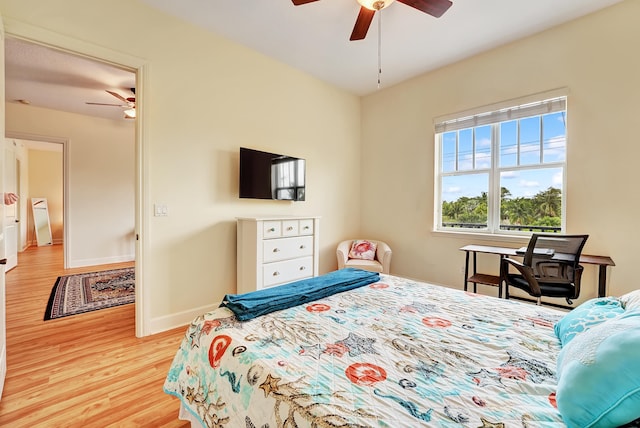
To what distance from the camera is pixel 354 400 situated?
810mm

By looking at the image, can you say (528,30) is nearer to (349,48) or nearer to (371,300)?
(349,48)

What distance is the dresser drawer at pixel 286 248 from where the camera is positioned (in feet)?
9.48

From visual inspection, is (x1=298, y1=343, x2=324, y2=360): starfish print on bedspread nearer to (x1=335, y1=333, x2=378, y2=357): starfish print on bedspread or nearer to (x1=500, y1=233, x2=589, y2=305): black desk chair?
(x1=335, y1=333, x2=378, y2=357): starfish print on bedspread

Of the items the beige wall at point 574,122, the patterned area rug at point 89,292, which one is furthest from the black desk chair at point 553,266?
the patterned area rug at point 89,292

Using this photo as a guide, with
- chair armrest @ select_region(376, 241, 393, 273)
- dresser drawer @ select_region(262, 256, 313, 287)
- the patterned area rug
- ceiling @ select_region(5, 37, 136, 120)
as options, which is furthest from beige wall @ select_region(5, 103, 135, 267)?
chair armrest @ select_region(376, 241, 393, 273)

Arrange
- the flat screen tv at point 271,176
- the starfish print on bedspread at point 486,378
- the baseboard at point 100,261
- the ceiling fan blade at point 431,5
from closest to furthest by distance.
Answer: the starfish print on bedspread at point 486,378 → the ceiling fan blade at point 431,5 → the flat screen tv at point 271,176 → the baseboard at point 100,261

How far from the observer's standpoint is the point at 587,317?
43.1 inches

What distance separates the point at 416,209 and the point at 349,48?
219 centimetres

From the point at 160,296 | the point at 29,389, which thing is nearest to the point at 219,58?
the point at 160,296

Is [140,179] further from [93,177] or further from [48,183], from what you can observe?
[48,183]

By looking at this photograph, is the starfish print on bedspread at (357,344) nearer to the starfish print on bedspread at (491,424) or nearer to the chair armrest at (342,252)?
the starfish print on bedspread at (491,424)

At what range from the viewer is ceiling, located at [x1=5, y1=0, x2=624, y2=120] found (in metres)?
2.52

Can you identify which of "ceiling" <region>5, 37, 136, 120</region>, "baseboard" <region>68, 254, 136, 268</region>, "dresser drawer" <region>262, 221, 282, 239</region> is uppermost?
"ceiling" <region>5, 37, 136, 120</region>

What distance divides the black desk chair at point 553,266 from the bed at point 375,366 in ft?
3.66
